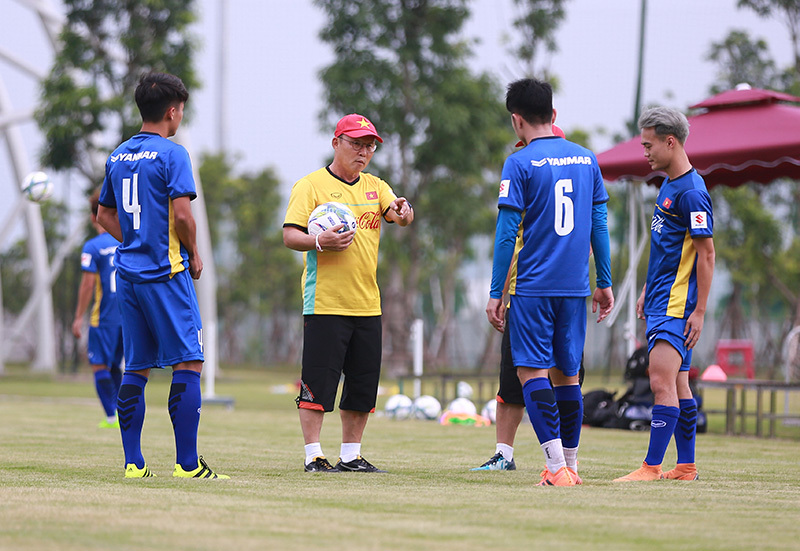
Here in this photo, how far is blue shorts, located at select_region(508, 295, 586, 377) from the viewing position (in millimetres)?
5531

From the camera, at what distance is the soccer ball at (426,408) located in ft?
40.5

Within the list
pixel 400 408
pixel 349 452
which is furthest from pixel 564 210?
pixel 400 408

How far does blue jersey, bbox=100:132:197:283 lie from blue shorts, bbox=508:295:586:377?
68.9 inches

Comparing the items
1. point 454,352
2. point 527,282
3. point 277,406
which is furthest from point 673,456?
point 454,352

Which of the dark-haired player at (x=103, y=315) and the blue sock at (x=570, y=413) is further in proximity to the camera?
the dark-haired player at (x=103, y=315)

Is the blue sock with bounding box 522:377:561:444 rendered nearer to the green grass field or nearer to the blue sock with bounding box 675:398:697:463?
the green grass field

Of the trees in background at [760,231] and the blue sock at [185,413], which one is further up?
the trees in background at [760,231]

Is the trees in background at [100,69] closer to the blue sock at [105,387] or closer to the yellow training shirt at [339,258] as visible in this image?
the blue sock at [105,387]

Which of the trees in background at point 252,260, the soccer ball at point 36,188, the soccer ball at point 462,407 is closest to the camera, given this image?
the soccer ball at point 462,407

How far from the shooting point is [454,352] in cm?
3631

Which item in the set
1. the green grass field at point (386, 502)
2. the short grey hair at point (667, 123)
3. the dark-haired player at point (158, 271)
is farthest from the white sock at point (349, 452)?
the short grey hair at point (667, 123)

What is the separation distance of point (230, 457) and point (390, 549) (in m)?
3.89

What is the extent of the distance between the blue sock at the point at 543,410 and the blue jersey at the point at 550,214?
0.46m

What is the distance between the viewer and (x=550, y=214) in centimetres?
560
